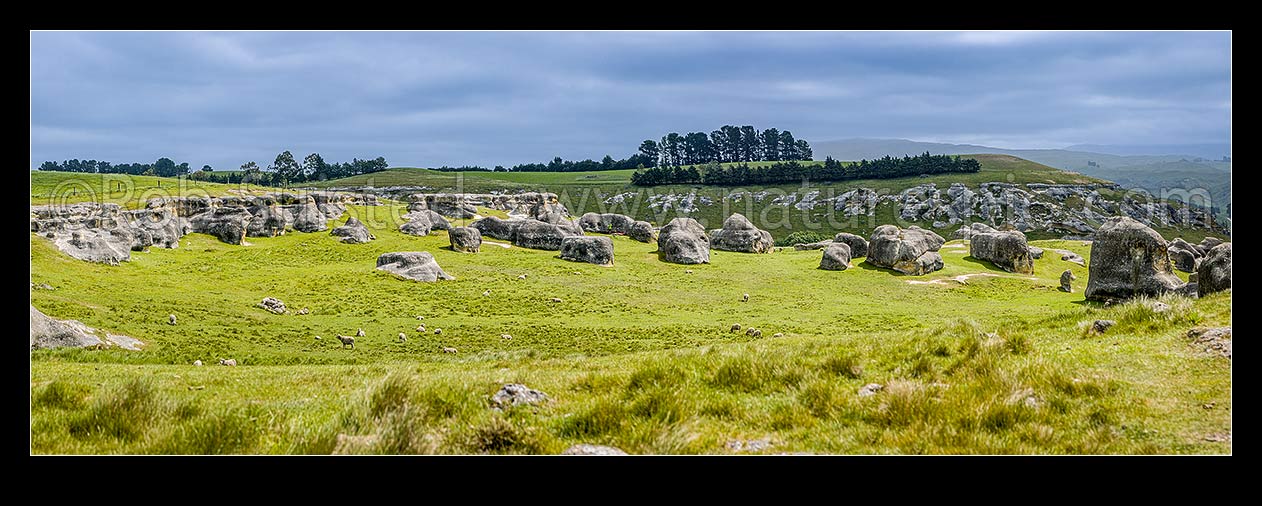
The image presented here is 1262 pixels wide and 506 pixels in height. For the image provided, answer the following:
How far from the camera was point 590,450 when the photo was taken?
6445mm

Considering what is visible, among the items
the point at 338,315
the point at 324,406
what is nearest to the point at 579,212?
the point at 338,315

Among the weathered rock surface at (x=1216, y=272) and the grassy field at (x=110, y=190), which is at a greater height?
the grassy field at (x=110, y=190)

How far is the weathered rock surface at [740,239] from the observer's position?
215 feet

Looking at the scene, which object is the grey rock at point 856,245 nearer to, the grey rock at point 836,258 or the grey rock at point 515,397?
the grey rock at point 836,258

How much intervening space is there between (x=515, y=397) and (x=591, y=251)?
144ft

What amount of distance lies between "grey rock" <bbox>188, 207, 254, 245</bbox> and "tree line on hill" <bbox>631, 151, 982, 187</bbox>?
116581 millimetres

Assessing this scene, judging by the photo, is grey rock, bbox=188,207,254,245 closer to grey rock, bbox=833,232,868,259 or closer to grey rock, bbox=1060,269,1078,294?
grey rock, bbox=833,232,868,259

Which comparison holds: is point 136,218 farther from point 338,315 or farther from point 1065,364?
point 1065,364

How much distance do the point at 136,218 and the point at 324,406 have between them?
199 feet

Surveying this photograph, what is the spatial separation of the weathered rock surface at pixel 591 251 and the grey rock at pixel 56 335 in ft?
113

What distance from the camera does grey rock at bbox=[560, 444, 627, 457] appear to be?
6.39 m

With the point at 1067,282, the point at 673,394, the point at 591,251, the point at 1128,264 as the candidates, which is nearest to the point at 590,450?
the point at 673,394

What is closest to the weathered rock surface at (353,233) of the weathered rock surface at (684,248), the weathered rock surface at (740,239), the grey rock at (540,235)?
the grey rock at (540,235)

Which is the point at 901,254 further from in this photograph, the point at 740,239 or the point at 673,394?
the point at 673,394
